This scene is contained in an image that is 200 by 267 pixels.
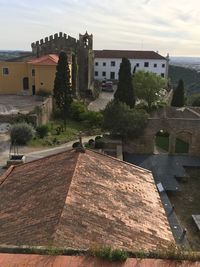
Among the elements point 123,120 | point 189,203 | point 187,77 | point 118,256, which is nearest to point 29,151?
point 123,120

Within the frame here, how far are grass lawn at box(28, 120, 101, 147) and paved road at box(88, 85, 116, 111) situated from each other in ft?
27.4

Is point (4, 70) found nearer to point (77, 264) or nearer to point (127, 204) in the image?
point (127, 204)

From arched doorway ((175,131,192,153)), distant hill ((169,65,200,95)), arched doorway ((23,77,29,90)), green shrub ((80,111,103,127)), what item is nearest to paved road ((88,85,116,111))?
green shrub ((80,111,103,127))

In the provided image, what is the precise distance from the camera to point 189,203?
20.9 metres

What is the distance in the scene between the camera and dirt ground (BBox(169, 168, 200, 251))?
679 inches

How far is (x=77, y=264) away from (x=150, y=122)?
2262 cm

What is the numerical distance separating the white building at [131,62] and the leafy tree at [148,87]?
2488cm

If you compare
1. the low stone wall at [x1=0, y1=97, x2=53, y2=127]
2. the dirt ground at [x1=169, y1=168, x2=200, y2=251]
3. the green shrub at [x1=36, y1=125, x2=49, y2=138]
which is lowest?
the dirt ground at [x1=169, y1=168, x2=200, y2=251]

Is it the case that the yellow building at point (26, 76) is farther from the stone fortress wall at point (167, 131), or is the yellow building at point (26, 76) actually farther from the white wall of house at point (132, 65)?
the white wall of house at point (132, 65)

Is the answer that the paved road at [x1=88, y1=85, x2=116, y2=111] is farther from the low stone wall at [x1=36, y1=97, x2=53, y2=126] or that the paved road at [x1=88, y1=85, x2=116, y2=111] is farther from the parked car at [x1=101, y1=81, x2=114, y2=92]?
the low stone wall at [x1=36, y1=97, x2=53, y2=126]

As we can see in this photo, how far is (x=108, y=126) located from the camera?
28.4 metres

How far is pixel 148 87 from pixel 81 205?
33.6 metres

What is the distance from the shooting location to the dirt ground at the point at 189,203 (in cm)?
1726

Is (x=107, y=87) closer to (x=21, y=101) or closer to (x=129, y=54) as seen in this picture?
(x=129, y=54)
